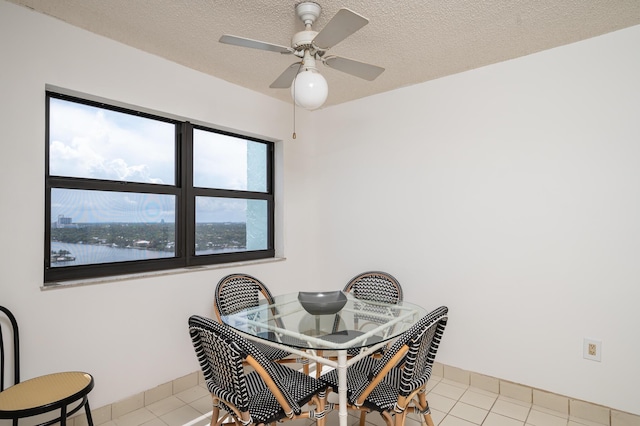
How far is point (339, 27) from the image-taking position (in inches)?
62.0

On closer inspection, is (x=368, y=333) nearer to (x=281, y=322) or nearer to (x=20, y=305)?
(x=281, y=322)

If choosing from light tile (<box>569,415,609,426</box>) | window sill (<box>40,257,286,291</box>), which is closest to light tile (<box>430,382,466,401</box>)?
light tile (<box>569,415,609,426</box>)

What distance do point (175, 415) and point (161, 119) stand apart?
2177 mm

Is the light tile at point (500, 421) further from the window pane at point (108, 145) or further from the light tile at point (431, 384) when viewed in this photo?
the window pane at point (108, 145)

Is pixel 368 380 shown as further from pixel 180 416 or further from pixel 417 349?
pixel 180 416

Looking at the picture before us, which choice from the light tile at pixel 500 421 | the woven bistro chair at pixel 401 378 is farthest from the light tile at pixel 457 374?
the woven bistro chair at pixel 401 378

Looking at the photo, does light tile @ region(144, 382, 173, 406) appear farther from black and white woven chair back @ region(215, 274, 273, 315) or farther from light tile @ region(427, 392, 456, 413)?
light tile @ region(427, 392, 456, 413)

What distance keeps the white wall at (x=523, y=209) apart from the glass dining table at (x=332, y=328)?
0.80 metres

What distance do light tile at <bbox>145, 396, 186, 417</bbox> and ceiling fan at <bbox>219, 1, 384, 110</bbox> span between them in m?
2.23

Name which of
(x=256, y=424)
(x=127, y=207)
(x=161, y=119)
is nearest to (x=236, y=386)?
(x=256, y=424)

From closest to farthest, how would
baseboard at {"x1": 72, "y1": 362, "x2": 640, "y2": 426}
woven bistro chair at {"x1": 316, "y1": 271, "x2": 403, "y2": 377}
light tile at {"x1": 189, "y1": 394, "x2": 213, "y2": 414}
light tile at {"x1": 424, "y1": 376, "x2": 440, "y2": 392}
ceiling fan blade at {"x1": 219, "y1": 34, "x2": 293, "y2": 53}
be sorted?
ceiling fan blade at {"x1": 219, "y1": 34, "x2": 293, "y2": 53} → baseboard at {"x1": 72, "y1": 362, "x2": 640, "y2": 426} → light tile at {"x1": 189, "y1": 394, "x2": 213, "y2": 414} → light tile at {"x1": 424, "y1": 376, "x2": 440, "y2": 392} → woven bistro chair at {"x1": 316, "y1": 271, "x2": 403, "y2": 377}

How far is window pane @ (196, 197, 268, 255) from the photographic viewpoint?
3115 mm

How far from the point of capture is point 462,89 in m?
2.95

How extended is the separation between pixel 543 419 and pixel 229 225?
9.29 ft
